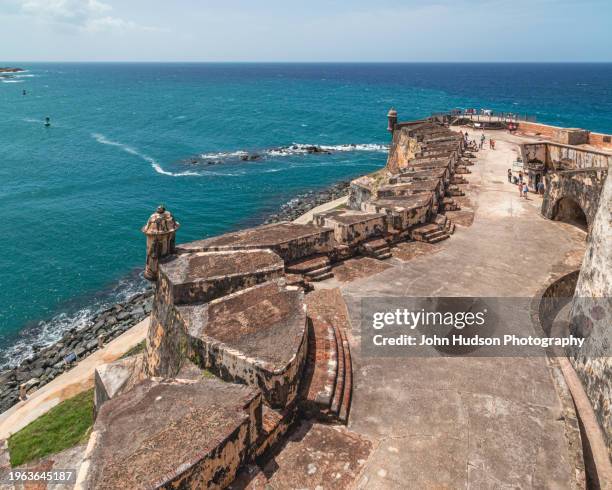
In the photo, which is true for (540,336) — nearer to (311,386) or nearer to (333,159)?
(311,386)

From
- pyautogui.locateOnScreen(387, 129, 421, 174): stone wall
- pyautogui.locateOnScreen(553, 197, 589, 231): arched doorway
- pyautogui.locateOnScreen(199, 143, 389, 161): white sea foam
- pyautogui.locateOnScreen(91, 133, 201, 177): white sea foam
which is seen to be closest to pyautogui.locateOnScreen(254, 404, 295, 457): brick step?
pyautogui.locateOnScreen(553, 197, 589, 231): arched doorway

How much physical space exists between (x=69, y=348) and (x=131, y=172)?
36.2 metres

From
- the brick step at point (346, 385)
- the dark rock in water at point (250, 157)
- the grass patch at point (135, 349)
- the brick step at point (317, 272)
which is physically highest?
the brick step at point (317, 272)

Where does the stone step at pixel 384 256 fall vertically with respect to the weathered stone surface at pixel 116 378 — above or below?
above

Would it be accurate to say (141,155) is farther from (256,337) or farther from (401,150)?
(256,337)

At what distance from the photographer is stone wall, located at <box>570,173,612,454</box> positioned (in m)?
8.47

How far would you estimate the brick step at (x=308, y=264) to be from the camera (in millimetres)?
12875

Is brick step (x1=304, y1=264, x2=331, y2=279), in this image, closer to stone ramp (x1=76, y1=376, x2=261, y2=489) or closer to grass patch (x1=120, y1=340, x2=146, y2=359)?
stone ramp (x1=76, y1=376, x2=261, y2=489)

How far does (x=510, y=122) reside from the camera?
145ft

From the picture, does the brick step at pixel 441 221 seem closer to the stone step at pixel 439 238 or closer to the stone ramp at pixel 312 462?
the stone step at pixel 439 238

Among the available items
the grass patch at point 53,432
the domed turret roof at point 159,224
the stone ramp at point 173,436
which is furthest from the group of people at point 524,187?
the grass patch at point 53,432

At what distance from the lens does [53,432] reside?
15.7 m

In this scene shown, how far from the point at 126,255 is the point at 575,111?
110534 millimetres

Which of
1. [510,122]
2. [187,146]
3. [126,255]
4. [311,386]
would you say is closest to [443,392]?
[311,386]
